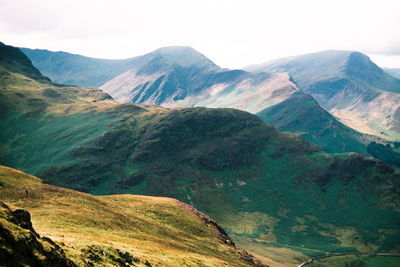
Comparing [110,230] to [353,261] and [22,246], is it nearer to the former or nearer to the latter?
[22,246]

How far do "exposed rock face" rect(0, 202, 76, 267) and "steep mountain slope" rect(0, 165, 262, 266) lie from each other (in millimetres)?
85

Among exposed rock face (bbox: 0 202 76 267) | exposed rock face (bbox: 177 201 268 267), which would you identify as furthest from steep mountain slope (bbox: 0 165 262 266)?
exposed rock face (bbox: 177 201 268 267)

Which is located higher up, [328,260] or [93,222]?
[93,222]

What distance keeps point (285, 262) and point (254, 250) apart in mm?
22227

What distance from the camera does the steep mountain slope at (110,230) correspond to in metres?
32.2

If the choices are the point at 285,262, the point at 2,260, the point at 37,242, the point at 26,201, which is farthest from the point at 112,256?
the point at 285,262

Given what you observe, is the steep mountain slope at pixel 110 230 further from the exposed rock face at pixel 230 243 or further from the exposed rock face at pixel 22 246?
the exposed rock face at pixel 230 243

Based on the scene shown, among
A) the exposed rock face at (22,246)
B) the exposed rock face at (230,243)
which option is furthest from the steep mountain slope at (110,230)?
the exposed rock face at (230,243)

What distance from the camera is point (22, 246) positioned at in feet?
81.5

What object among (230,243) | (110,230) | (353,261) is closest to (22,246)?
(110,230)

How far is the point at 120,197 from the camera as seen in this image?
111188 millimetres

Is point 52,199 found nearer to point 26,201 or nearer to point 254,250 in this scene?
point 26,201

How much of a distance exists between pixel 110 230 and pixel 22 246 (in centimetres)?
4052

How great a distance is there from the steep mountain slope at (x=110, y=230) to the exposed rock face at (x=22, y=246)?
0.09 meters
